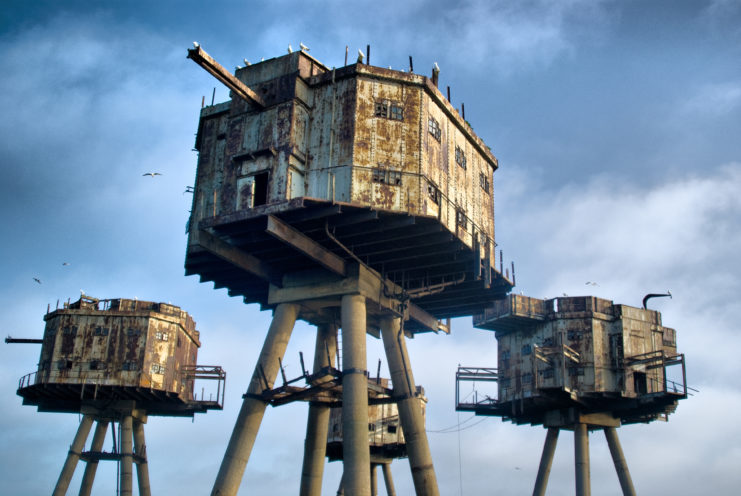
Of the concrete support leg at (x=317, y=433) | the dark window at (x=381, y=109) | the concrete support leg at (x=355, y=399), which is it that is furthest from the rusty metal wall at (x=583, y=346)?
the dark window at (x=381, y=109)

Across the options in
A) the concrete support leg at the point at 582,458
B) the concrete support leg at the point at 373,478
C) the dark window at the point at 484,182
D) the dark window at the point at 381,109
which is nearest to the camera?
the dark window at the point at 381,109

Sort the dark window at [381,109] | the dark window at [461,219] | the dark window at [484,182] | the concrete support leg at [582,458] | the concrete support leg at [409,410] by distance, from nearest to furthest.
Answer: the dark window at [381,109]
the concrete support leg at [409,410]
the dark window at [461,219]
the dark window at [484,182]
the concrete support leg at [582,458]

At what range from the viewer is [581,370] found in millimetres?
44844

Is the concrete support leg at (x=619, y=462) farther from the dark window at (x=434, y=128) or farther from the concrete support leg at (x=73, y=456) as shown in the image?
the concrete support leg at (x=73, y=456)

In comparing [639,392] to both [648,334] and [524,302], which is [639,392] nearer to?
[648,334]

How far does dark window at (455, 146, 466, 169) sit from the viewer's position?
34.9 metres

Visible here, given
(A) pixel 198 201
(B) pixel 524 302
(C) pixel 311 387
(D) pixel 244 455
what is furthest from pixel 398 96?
(B) pixel 524 302

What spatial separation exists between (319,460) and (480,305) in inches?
383

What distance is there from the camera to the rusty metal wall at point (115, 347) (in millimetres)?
44625

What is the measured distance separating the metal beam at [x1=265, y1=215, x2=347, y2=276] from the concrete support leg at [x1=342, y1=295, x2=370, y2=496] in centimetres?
139

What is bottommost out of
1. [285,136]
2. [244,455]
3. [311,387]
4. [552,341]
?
[244,455]

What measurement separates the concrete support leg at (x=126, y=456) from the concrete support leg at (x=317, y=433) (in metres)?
13.9

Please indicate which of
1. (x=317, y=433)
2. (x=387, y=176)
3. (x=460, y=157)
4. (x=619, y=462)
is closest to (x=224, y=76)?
(x=387, y=176)

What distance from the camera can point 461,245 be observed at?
32.9 meters
